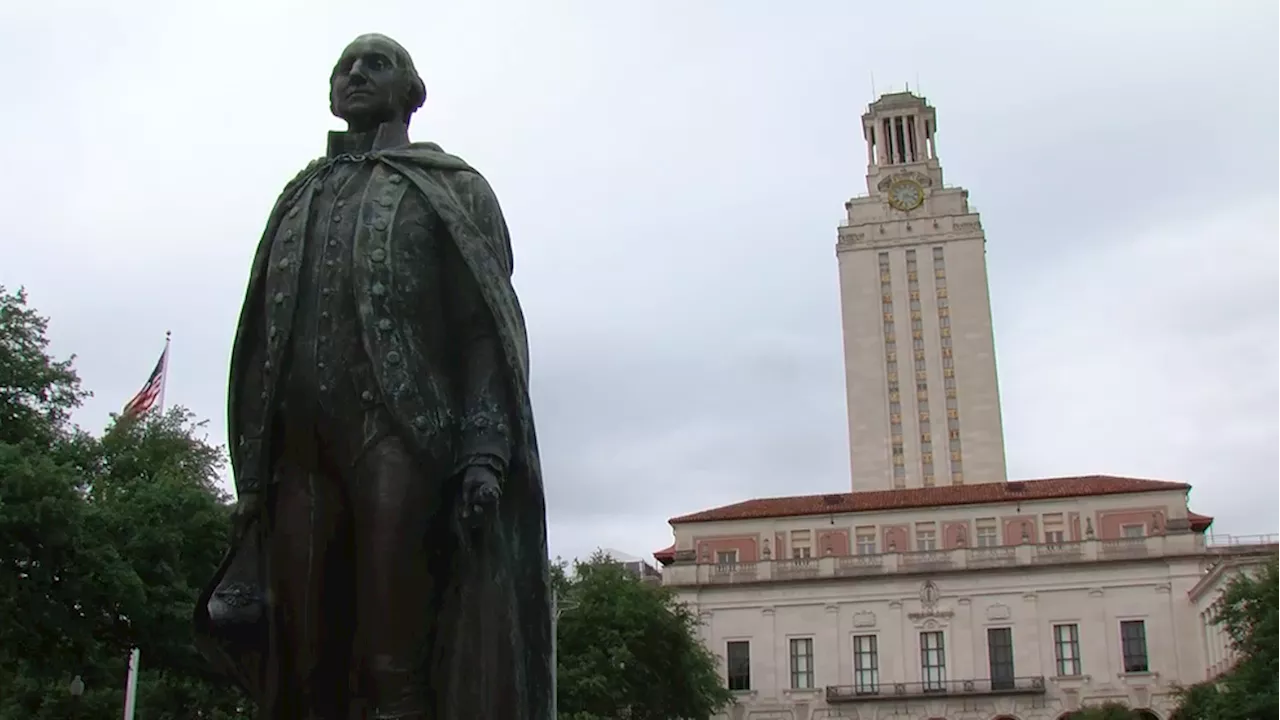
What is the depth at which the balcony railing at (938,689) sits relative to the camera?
71188mm

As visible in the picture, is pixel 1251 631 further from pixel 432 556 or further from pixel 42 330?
pixel 432 556

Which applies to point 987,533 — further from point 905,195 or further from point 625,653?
point 905,195

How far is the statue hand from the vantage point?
175 inches

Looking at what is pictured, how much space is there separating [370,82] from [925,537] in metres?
74.8

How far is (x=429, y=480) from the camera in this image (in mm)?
4602

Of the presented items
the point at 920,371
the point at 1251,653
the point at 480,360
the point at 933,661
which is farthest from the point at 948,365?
the point at 480,360

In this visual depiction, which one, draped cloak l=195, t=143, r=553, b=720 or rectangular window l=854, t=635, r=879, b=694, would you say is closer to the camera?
draped cloak l=195, t=143, r=553, b=720

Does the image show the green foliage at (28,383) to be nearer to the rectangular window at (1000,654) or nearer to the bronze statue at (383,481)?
the bronze statue at (383,481)

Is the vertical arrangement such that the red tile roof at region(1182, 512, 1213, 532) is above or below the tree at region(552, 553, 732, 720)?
above

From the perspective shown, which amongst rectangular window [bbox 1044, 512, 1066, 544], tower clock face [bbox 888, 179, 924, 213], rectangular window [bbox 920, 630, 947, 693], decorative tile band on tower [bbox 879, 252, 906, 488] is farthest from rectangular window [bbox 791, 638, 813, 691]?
tower clock face [bbox 888, 179, 924, 213]

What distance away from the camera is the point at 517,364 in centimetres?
479

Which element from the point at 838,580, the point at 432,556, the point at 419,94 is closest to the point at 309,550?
the point at 432,556

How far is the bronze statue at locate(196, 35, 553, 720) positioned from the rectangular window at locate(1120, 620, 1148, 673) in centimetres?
7200

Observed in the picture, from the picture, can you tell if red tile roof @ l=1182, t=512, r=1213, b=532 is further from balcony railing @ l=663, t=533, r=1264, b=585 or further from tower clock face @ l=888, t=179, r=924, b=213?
tower clock face @ l=888, t=179, r=924, b=213
